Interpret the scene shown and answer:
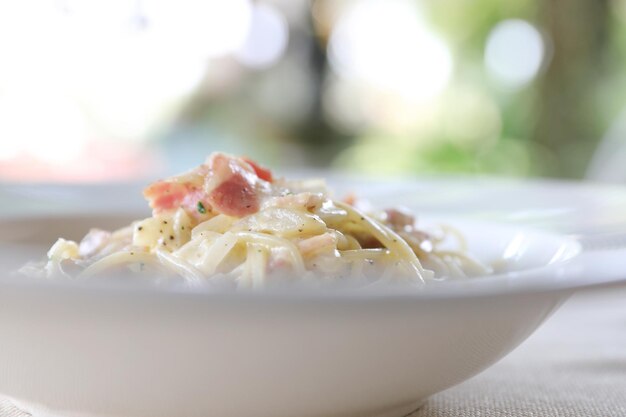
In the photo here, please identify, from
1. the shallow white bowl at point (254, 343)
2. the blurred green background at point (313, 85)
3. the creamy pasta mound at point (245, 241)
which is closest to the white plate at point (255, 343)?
the shallow white bowl at point (254, 343)

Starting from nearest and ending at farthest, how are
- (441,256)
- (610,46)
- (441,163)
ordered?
(441,256), (610,46), (441,163)

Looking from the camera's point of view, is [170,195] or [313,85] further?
[313,85]

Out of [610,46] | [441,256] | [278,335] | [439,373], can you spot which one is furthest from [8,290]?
[610,46]

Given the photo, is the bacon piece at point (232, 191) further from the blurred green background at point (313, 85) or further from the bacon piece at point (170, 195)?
the blurred green background at point (313, 85)

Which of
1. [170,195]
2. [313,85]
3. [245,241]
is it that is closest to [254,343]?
[245,241]

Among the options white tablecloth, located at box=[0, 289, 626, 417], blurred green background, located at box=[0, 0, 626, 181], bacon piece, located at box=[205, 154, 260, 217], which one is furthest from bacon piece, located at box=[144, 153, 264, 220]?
blurred green background, located at box=[0, 0, 626, 181]

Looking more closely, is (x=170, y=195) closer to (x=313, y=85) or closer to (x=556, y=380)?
(x=556, y=380)

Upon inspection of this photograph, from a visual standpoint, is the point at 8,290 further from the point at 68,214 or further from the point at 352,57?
the point at 352,57
